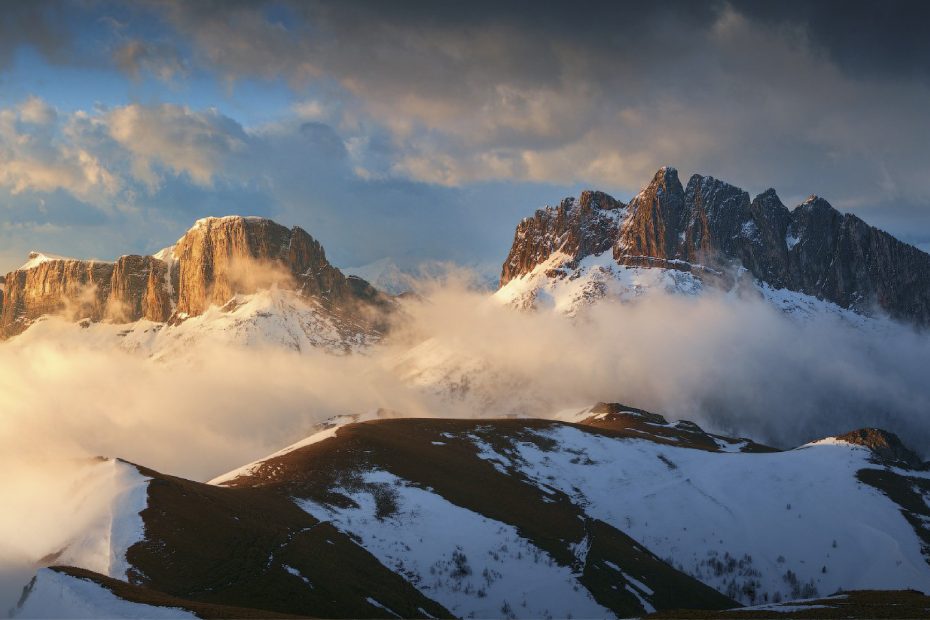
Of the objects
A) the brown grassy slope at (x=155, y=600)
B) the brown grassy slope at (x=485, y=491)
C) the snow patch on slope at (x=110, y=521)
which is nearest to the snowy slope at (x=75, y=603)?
the brown grassy slope at (x=155, y=600)

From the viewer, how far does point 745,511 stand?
4675 inches

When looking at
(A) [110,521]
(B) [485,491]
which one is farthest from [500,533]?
(A) [110,521]

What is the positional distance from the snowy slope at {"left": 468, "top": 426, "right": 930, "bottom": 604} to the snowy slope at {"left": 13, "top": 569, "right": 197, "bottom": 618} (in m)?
72.4

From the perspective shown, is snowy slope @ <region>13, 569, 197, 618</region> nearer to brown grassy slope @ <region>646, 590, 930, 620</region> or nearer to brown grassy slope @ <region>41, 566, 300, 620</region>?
brown grassy slope @ <region>41, 566, 300, 620</region>

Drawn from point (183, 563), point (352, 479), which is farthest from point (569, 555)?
point (183, 563)

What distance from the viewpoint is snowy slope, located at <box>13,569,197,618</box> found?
43969mm

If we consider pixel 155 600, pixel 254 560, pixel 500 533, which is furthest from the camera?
Result: pixel 500 533

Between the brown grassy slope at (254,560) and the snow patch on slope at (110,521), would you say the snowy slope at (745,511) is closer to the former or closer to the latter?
the brown grassy slope at (254,560)

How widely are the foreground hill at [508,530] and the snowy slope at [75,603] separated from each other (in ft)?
0.55

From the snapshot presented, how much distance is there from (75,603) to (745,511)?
Result: 95.1 metres

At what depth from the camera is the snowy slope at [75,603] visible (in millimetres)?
43969

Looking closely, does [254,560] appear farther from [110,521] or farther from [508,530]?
[508,530]

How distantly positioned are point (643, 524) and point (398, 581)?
4581 cm

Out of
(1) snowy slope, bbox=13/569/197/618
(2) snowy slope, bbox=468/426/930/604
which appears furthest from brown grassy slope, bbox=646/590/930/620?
(2) snowy slope, bbox=468/426/930/604
